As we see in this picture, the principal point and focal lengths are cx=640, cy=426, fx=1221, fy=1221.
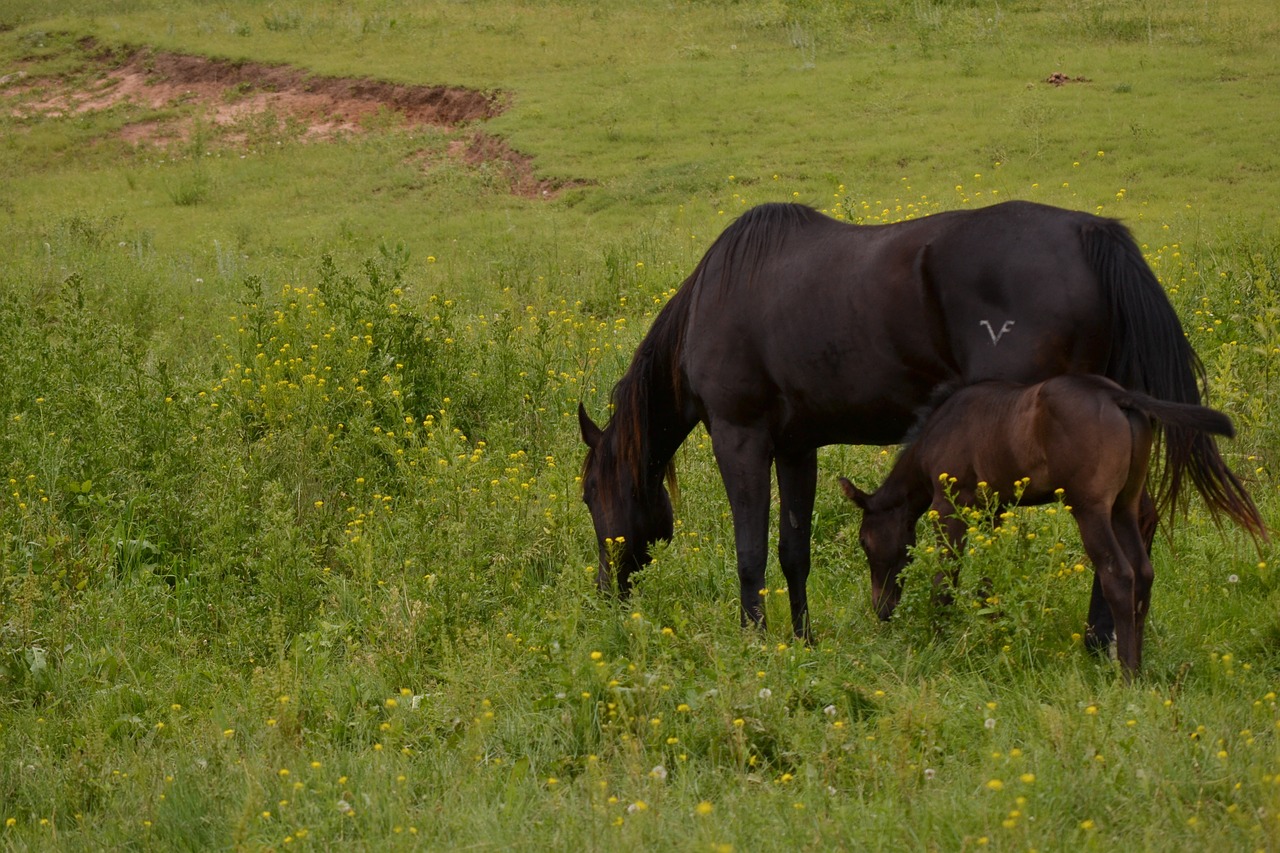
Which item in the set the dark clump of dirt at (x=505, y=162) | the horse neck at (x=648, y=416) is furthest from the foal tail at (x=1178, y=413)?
the dark clump of dirt at (x=505, y=162)

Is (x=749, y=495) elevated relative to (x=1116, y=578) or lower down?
lower down

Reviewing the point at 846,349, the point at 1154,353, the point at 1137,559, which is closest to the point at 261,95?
the point at 846,349

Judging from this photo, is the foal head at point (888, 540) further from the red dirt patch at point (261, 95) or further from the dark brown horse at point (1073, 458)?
the red dirt patch at point (261, 95)

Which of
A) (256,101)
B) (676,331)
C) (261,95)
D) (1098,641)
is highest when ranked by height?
(261,95)

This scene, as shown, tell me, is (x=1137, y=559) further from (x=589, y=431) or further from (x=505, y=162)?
(x=505, y=162)

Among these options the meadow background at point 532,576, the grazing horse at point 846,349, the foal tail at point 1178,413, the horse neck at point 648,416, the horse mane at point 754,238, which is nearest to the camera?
the meadow background at point 532,576

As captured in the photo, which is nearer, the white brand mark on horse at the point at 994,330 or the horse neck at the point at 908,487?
the white brand mark on horse at the point at 994,330

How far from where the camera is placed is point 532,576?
645 cm

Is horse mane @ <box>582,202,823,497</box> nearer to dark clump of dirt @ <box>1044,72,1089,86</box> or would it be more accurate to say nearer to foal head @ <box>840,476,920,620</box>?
foal head @ <box>840,476,920,620</box>

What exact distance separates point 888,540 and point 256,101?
73.3 feet

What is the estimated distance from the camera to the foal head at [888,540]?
212 inches

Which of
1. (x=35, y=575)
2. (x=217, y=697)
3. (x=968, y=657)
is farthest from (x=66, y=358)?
(x=968, y=657)

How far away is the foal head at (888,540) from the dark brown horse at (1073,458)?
0.23 m

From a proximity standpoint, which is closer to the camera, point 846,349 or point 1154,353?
point 1154,353
